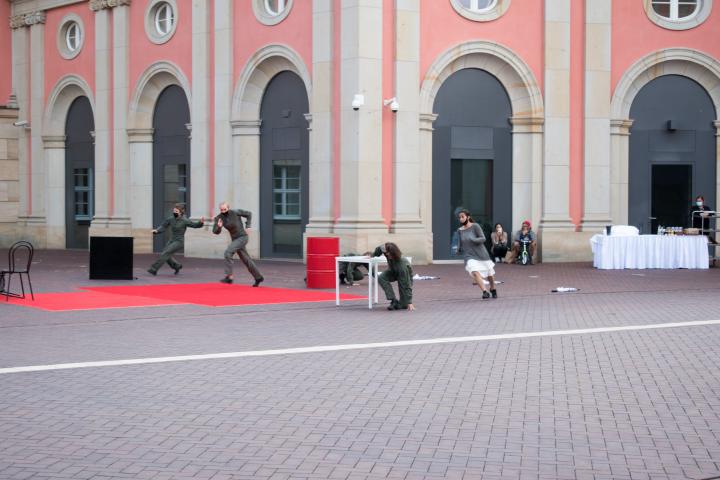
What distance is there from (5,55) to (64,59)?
390 cm

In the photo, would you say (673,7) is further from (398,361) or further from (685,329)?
(398,361)

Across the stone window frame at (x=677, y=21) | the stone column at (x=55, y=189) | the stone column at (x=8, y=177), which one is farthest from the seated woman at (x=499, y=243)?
the stone column at (x=8, y=177)

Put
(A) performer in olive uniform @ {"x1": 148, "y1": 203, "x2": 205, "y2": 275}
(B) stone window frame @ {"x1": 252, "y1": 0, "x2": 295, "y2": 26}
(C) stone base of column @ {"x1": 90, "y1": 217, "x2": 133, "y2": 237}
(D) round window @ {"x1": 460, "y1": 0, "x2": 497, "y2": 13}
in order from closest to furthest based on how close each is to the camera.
A: 1. (A) performer in olive uniform @ {"x1": 148, "y1": 203, "x2": 205, "y2": 275}
2. (D) round window @ {"x1": 460, "y1": 0, "x2": 497, "y2": 13}
3. (B) stone window frame @ {"x1": 252, "y1": 0, "x2": 295, "y2": 26}
4. (C) stone base of column @ {"x1": 90, "y1": 217, "x2": 133, "y2": 237}

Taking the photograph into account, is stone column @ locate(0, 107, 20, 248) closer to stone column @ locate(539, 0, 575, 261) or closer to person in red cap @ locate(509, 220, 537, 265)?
person in red cap @ locate(509, 220, 537, 265)

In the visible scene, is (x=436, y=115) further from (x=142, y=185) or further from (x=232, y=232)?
(x=142, y=185)

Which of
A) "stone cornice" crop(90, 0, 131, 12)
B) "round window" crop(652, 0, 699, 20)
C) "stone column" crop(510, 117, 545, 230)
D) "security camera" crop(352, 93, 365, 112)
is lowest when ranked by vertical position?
"stone column" crop(510, 117, 545, 230)

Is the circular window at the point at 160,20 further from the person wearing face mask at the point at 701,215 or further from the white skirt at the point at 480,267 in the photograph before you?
the white skirt at the point at 480,267

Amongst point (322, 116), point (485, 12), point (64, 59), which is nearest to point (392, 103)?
point (322, 116)

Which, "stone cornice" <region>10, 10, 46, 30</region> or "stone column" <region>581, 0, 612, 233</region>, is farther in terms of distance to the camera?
"stone cornice" <region>10, 10, 46, 30</region>

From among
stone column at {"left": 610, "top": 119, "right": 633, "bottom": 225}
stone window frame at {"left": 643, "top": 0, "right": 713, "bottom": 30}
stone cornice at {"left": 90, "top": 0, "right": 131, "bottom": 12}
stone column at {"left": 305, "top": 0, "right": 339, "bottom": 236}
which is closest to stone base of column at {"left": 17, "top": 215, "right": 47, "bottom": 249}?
stone cornice at {"left": 90, "top": 0, "right": 131, "bottom": 12}

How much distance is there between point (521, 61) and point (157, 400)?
2242 centimetres

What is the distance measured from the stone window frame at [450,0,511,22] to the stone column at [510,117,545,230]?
9.29 feet

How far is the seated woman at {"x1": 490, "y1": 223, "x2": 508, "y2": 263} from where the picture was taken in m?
30.0

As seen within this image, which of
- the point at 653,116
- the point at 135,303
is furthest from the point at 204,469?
the point at 653,116
